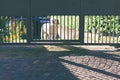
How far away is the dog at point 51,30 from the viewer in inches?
538

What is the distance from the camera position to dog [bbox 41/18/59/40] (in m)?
13.7

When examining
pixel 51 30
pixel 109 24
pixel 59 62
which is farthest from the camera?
pixel 109 24

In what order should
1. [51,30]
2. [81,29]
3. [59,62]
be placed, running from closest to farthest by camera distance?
[59,62], [81,29], [51,30]

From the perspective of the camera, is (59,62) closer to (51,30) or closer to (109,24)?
(51,30)

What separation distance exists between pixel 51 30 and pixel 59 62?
2.88 meters

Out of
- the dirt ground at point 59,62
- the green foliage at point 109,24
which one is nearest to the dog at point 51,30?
the dirt ground at point 59,62

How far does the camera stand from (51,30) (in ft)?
45.2

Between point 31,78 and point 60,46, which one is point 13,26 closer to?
point 60,46

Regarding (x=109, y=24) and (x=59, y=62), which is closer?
(x=59, y=62)

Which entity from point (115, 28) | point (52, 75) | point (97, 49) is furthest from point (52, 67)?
point (115, 28)

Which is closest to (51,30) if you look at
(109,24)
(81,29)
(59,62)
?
(81,29)

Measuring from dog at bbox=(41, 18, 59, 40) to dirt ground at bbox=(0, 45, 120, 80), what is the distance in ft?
1.18

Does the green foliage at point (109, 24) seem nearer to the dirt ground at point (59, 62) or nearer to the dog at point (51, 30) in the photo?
the dirt ground at point (59, 62)

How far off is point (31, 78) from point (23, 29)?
478 cm
